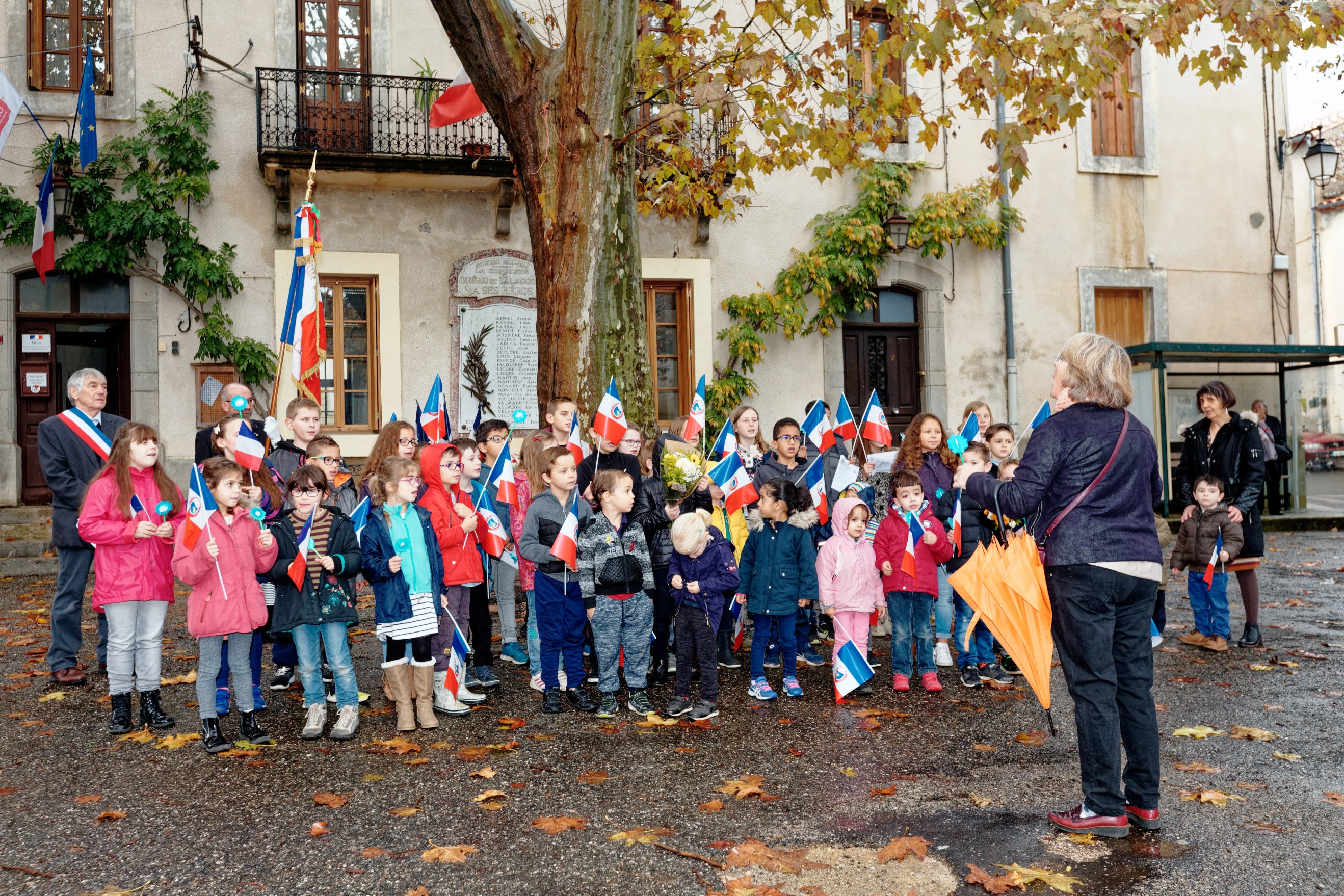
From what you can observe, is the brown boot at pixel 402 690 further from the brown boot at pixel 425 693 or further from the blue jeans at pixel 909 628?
the blue jeans at pixel 909 628

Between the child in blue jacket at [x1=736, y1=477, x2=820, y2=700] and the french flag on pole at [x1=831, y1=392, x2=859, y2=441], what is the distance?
1765 millimetres

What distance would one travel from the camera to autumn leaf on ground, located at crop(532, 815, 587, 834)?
4.26 meters

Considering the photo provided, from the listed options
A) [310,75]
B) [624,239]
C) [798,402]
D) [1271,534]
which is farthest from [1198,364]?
[310,75]

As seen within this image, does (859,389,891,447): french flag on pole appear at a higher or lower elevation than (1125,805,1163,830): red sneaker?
higher

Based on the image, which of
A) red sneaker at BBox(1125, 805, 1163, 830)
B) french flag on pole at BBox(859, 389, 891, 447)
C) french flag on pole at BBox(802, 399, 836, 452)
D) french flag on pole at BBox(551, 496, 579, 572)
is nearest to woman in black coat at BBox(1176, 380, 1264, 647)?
french flag on pole at BBox(859, 389, 891, 447)

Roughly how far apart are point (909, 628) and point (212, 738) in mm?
3867

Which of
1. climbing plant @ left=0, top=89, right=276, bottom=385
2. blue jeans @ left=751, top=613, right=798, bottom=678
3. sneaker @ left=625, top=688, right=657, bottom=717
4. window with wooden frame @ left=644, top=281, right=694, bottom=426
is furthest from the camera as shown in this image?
window with wooden frame @ left=644, top=281, right=694, bottom=426

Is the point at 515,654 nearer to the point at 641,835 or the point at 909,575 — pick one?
the point at 909,575

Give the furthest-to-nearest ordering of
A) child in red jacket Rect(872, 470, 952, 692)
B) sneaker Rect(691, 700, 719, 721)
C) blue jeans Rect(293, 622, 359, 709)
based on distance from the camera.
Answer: child in red jacket Rect(872, 470, 952, 692)
sneaker Rect(691, 700, 719, 721)
blue jeans Rect(293, 622, 359, 709)

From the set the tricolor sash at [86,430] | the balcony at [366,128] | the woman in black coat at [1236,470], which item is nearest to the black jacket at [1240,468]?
the woman in black coat at [1236,470]

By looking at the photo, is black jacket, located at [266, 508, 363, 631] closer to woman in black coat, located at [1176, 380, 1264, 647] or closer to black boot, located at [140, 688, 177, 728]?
black boot, located at [140, 688, 177, 728]

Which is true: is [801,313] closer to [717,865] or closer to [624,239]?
[624,239]

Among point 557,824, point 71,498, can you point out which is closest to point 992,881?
point 557,824

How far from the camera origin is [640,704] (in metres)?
6.05
